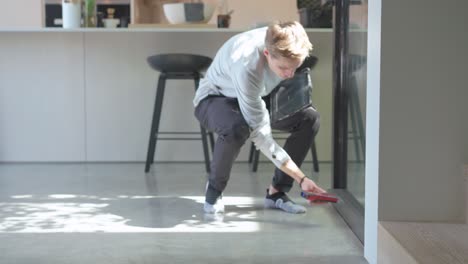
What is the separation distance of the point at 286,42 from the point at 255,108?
0.32 m

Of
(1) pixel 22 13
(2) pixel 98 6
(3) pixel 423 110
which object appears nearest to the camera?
(3) pixel 423 110

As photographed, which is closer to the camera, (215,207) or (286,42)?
(286,42)

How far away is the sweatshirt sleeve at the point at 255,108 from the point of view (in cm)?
275

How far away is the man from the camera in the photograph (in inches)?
104

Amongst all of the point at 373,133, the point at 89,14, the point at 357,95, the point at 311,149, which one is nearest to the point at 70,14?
the point at 89,14

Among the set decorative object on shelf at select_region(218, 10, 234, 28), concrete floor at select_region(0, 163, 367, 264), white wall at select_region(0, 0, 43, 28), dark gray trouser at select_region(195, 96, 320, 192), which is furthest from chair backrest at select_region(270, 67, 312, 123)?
white wall at select_region(0, 0, 43, 28)

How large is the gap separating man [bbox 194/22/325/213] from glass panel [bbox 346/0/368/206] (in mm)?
201

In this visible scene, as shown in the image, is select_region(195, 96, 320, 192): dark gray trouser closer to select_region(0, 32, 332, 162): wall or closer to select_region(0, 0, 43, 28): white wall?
select_region(0, 32, 332, 162): wall

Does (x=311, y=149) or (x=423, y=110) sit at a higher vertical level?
(x=423, y=110)

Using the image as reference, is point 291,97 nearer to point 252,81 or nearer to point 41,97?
point 252,81

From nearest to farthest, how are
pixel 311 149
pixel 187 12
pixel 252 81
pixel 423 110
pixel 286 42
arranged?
pixel 423 110 → pixel 286 42 → pixel 252 81 → pixel 311 149 → pixel 187 12

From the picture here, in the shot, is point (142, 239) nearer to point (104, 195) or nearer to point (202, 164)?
point (104, 195)

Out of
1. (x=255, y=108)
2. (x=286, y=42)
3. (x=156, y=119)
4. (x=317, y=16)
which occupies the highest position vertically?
(x=317, y=16)

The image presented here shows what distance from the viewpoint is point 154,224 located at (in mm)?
2857
